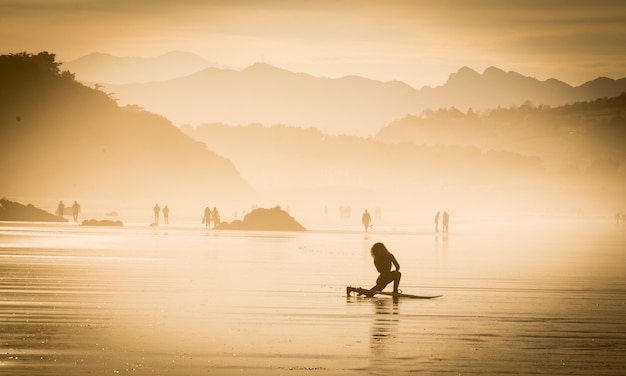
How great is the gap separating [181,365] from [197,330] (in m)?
3.54

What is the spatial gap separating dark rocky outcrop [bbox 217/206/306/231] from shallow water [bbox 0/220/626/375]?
145 feet

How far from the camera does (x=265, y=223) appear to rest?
8019 cm

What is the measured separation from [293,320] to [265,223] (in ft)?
203

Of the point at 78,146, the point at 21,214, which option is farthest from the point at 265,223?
the point at 78,146

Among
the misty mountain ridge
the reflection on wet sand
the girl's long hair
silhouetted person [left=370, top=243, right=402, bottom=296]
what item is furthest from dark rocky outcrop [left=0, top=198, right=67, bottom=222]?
the reflection on wet sand

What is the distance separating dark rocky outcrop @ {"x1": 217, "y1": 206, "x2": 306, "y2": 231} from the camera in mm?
79875

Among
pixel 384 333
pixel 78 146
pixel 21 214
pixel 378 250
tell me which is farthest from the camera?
pixel 78 146

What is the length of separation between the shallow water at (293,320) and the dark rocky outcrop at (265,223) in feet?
145

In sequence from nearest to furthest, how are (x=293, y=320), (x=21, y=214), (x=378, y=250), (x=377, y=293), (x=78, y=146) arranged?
1. (x=293, y=320)
2. (x=377, y=293)
3. (x=378, y=250)
4. (x=21, y=214)
5. (x=78, y=146)

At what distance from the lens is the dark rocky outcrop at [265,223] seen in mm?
79875

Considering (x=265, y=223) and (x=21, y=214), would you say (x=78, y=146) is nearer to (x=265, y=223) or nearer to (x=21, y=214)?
(x=21, y=214)

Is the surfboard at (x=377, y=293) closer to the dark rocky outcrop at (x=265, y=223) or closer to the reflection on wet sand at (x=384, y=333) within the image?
the reflection on wet sand at (x=384, y=333)

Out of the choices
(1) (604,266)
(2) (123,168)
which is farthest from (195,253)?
(2) (123,168)

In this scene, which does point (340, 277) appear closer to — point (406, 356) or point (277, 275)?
point (277, 275)
